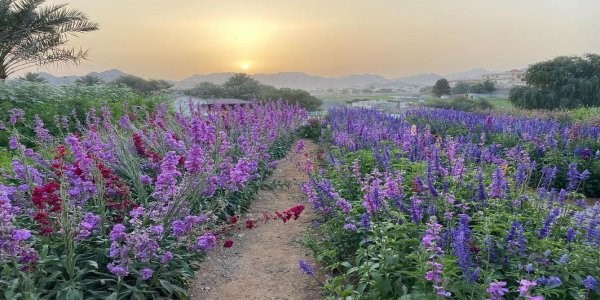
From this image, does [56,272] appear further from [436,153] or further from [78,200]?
[436,153]

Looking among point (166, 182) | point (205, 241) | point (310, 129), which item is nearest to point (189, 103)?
point (166, 182)

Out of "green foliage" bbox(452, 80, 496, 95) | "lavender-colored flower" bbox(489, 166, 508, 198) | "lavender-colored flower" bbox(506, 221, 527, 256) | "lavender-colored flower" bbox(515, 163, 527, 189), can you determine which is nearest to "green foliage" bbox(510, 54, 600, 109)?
"green foliage" bbox(452, 80, 496, 95)

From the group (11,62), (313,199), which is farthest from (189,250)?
(11,62)

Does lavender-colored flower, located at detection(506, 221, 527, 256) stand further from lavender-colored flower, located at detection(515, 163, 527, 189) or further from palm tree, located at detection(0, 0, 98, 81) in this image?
palm tree, located at detection(0, 0, 98, 81)

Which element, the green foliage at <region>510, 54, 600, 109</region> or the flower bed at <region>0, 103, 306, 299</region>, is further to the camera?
the green foliage at <region>510, 54, 600, 109</region>

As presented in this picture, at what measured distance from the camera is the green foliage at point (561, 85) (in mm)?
34688

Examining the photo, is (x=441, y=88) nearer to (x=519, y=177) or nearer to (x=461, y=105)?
(x=461, y=105)

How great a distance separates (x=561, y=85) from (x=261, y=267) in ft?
129

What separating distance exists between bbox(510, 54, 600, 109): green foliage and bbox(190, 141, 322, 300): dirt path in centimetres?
3513

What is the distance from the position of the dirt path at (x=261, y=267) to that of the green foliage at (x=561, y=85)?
35134 mm

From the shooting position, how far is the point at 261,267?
4.81m

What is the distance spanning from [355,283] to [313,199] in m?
1.10

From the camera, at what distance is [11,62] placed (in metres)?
17.3

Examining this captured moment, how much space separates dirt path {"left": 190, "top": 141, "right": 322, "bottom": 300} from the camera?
418 cm
